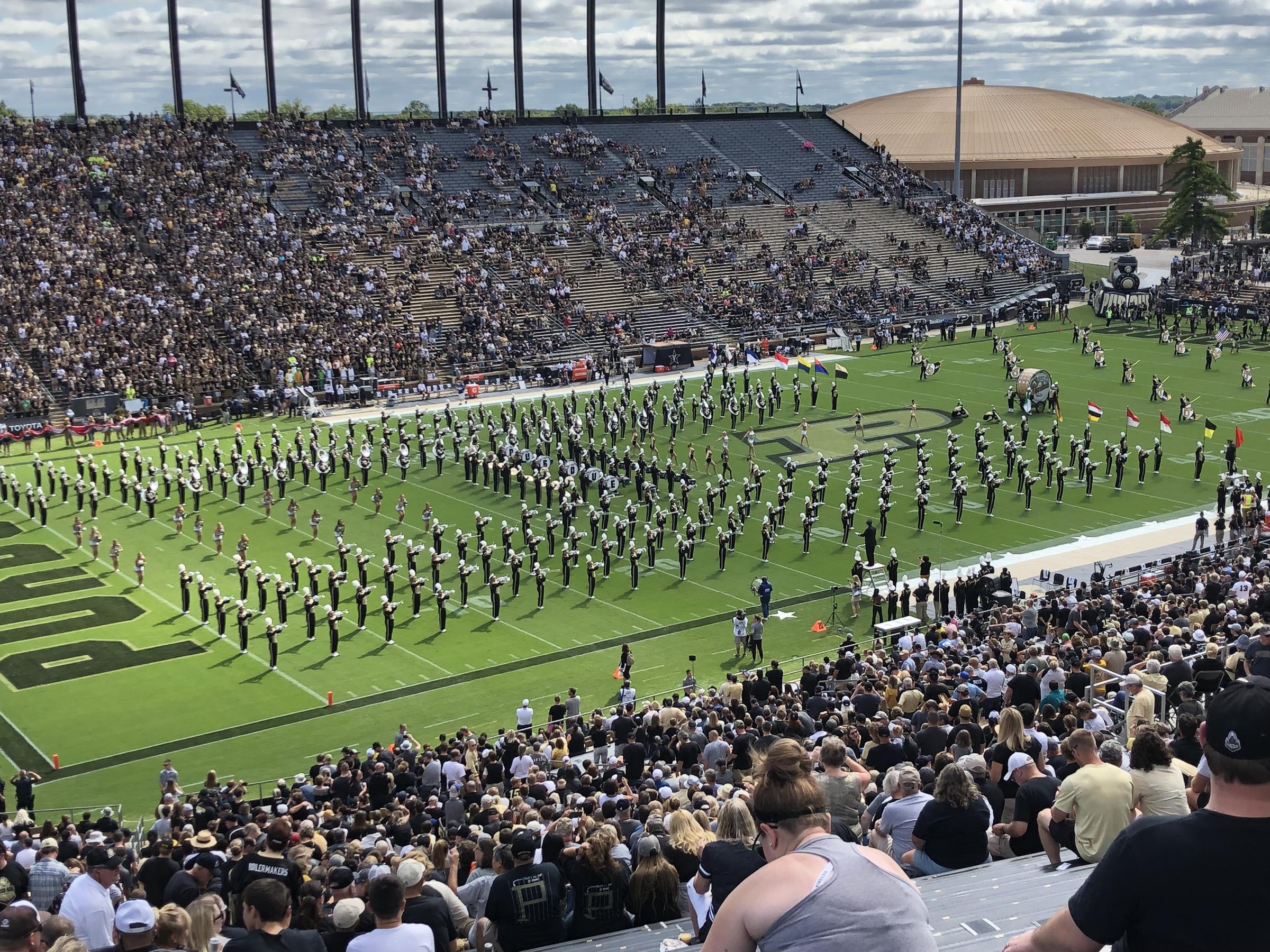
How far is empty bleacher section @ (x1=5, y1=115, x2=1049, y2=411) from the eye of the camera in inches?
1913

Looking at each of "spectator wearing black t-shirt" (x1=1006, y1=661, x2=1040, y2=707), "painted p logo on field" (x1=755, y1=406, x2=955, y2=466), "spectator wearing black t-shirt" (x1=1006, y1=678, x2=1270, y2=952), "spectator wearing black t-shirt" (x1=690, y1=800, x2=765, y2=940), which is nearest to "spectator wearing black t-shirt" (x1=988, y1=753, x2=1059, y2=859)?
"spectator wearing black t-shirt" (x1=690, y1=800, x2=765, y2=940)

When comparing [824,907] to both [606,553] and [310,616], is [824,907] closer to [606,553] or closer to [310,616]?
[310,616]

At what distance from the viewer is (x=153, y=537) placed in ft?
98.9

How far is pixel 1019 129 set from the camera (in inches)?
3615

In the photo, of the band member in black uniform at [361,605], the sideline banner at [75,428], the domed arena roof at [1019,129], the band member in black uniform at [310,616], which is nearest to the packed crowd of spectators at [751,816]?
the band member in black uniform at [310,616]

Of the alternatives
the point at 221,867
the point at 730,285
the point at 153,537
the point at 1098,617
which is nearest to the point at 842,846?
the point at 221,867

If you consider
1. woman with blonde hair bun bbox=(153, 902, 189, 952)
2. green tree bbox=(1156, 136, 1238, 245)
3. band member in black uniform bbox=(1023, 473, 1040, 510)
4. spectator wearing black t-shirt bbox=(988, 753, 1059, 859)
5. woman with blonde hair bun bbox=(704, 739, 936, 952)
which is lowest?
band member in black uniform bbox=(1023, 473, 1040, 510)

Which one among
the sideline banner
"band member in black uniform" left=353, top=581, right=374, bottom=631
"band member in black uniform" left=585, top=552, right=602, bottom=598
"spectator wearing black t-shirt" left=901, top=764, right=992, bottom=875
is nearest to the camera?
"spectator wearing black t-shirt" left=901, top=764, right=992, bottom=875

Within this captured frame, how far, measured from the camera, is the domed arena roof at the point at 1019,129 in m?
89.4

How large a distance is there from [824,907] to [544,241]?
182 feet

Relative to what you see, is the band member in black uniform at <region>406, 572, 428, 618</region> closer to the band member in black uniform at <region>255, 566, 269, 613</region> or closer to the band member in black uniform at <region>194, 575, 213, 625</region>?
the band member in black uniform at <region>255, 566, 269, 613</region>

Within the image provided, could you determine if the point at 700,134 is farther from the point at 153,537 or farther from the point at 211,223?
the point at 153,537

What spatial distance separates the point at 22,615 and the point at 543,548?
9.85 m

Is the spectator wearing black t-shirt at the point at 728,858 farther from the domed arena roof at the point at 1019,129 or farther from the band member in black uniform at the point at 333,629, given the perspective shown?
the domed arena roof at the point at 1019,129
